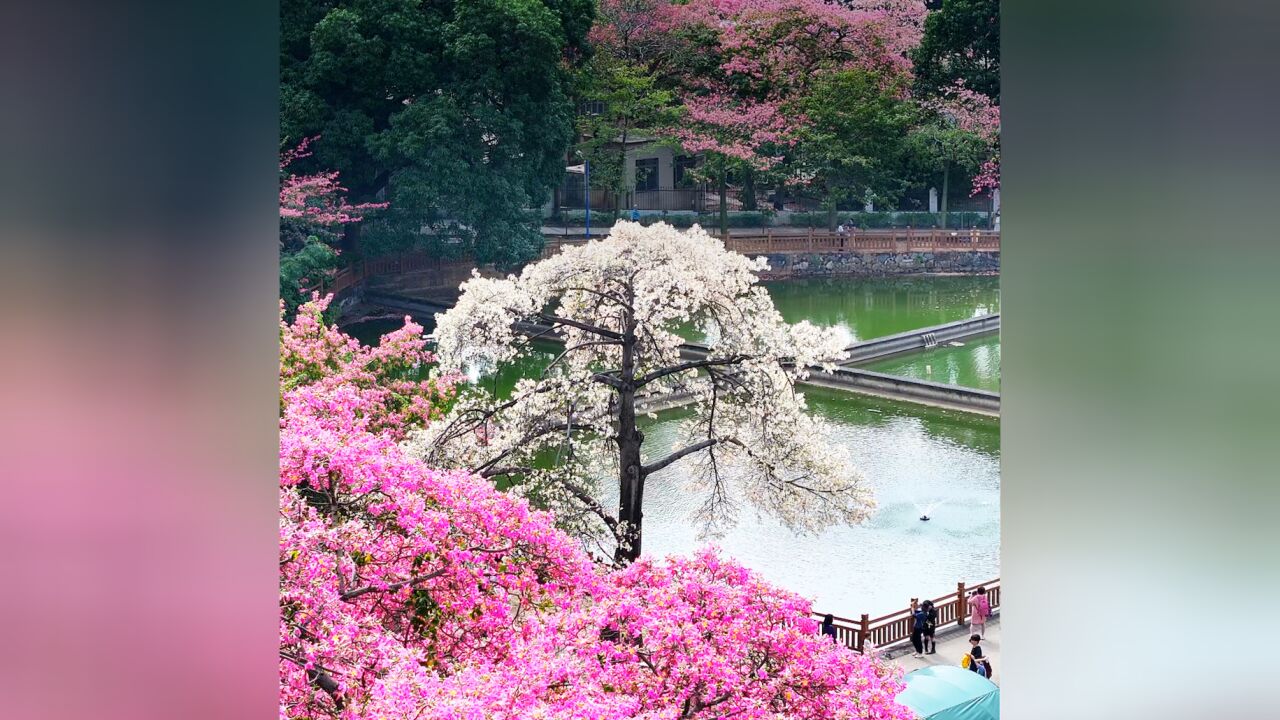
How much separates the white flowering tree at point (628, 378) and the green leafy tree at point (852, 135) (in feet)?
7.79

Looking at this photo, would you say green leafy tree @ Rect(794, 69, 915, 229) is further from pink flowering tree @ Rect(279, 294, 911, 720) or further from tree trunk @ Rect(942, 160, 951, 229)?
pink flowering tree @ Rect(279, 294, 911, 720)

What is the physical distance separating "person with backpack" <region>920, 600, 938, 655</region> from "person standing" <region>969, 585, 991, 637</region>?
17cm

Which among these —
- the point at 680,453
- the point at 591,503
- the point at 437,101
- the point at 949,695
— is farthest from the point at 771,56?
the point at 949,695

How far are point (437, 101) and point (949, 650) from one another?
11.1 ft

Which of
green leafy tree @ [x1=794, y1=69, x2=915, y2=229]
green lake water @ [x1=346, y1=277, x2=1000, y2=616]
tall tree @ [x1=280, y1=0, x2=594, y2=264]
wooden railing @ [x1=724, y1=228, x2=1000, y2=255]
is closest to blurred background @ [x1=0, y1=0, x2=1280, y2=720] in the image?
green lake water @ [x1=346, y1=277, x2=1000, y2=616]

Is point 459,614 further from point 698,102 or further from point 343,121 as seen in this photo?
point 698,102

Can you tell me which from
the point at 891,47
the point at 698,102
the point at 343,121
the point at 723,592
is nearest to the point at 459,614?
the point at 723,592

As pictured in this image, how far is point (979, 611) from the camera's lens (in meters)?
4.68

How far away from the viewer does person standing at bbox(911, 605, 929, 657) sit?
4.53m

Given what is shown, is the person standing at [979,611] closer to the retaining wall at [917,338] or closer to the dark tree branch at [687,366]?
the dark tree branch at [687,366]
